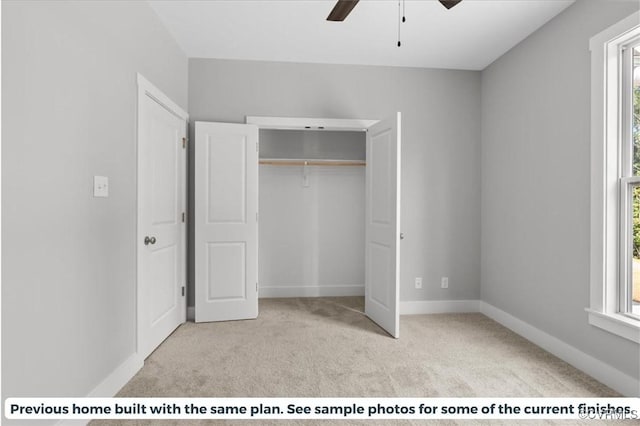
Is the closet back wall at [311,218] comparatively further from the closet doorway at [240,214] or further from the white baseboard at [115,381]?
the white baseboard at [115,381]

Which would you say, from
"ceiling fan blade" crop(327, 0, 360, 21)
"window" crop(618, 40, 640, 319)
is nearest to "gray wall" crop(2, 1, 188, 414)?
"ceiling fan blade" crop(327, 0, 360, 21)

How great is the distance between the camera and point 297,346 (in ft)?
9.90

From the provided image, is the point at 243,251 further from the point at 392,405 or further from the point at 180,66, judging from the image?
the point at 392,405

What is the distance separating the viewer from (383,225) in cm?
352

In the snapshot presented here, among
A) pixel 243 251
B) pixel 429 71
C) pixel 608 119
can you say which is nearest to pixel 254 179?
pixel 243 251

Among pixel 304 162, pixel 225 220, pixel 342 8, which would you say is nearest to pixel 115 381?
pixel 225 220

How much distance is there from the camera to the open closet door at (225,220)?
11.9ft

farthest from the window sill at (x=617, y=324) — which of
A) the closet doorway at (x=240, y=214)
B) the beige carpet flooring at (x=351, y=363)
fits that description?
the closet doorway at (x=240, y=214)

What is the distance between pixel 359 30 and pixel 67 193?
102 inches

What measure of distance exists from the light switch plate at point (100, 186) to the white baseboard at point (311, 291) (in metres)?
2.82

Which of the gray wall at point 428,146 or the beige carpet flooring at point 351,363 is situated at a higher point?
the gray wall at point 428,146

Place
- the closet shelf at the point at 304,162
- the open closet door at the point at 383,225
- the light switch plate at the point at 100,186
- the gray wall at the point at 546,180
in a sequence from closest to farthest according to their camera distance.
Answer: the light switch plate at the point at 100,186
the gray wall at the point at 546,180
the open closet door at the point at 383,225
the closet shelf at the point at 304,162

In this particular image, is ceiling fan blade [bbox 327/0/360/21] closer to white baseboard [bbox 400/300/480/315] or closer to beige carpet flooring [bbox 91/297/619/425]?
beige carpet flooring [bbox 91/297/619/425]

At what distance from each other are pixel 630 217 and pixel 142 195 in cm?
332
